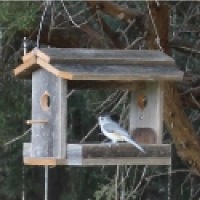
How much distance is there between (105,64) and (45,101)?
34cm

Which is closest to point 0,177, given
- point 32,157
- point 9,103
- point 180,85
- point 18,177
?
point 18,177

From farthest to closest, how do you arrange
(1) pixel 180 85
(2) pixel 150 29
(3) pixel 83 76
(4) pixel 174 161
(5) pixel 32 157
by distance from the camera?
(4) pixel 174 161, (1) pixel 180 85, (2) pixel 150 29, (5) pixel 32 157, (3) pixel 83 76

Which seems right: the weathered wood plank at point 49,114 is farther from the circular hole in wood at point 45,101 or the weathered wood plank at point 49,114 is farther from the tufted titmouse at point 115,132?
the tufted titmouse at point 115,132

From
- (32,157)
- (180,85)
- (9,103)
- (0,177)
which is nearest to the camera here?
(32,157)

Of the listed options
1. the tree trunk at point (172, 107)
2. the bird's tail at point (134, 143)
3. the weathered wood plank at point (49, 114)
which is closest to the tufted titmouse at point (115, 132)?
the bird's tail at point (134, 143)

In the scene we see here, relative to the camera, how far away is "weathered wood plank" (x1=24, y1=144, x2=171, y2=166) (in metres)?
3.36

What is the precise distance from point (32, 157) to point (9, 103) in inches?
90.0

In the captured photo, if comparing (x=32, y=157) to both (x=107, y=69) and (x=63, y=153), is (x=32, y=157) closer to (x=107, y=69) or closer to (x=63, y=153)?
(x=63, y=153)

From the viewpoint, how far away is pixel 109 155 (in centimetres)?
339

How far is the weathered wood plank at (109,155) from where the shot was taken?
11.0 feet

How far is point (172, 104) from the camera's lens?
4.87 meters

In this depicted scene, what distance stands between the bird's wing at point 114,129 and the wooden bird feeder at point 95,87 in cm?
5

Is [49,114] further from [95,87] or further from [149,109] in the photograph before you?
[149,109]

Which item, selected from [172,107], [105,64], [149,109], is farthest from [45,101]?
Answer: [172,107]
